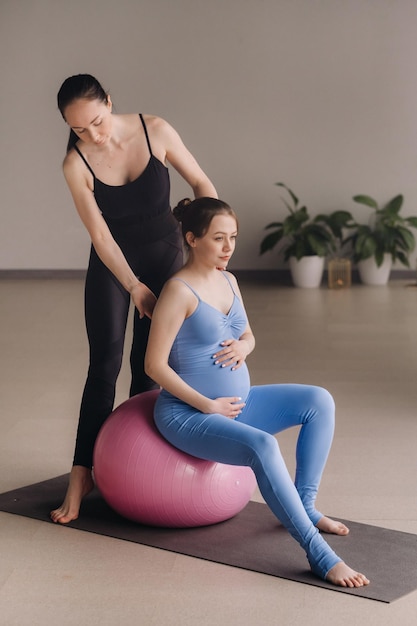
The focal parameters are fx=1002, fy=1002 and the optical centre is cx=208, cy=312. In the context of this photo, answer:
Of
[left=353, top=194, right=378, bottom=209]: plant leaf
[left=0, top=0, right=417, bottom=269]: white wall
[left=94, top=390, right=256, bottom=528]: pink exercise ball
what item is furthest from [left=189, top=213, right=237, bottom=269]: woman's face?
[left=0, top=0, right=417, bottom=269]: white wall

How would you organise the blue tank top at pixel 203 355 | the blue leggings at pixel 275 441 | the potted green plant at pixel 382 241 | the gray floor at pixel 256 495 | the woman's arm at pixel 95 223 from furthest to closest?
1. the potted green plant at pixel 382 241
2. the woman's arm at pixel 95 223
3. the blue tank top at pixel 203 355
4. the blue leggings at pixel 275 441
5. the gray floor at pixel 256 495

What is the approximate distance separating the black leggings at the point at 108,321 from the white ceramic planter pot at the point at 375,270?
4.83m

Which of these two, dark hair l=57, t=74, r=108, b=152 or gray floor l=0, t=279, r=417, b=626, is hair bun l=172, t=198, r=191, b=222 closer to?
dark hair l=57, t=74, r=108, b=152

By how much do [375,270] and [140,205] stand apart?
502cm

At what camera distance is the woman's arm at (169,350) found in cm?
260

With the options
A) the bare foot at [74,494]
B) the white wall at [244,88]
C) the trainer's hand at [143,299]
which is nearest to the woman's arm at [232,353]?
the trainer's hand at [143,299]

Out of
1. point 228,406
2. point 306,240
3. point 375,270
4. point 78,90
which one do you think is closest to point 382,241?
point 375,270

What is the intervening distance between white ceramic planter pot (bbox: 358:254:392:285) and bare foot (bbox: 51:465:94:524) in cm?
498

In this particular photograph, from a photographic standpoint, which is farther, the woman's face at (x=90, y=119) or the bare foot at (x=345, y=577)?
the woman's face at (x=90, y=119)

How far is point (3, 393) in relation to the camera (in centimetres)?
438

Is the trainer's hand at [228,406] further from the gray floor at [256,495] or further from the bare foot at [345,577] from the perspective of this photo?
the bare foot at [345,577]

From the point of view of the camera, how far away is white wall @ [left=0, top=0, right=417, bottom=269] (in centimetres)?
765

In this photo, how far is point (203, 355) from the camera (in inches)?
105

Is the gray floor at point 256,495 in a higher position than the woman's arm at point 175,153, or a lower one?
lower
